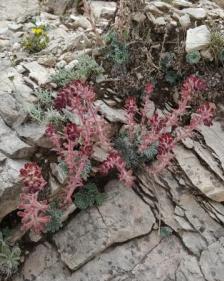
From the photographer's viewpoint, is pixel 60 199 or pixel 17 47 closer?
pixel 60 199

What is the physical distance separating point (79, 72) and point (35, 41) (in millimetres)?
974

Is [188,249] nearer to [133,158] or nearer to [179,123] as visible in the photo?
[133,158]

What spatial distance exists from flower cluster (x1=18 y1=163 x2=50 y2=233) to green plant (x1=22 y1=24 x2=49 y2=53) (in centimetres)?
213

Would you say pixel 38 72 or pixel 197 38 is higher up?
pixel 197 38

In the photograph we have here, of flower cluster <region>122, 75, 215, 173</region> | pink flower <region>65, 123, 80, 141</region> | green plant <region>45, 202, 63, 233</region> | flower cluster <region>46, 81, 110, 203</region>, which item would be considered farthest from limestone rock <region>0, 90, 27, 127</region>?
flower cluster <region>122, 75, 215, 173</region>

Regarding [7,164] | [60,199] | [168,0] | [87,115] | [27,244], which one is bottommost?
[27,244]

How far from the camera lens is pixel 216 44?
5.28 m

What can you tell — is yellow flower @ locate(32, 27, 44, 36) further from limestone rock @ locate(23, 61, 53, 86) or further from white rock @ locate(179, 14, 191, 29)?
white rock @ locate(179, 14, 191, 29)

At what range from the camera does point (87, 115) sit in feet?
15.8

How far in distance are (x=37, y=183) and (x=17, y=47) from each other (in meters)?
2.46

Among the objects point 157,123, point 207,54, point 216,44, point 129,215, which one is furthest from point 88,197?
point 216,44

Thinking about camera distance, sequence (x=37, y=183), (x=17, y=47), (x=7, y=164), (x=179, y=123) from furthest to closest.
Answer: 1. (x=17, y=47)
2. (x=179, y=123)
3. (x=7, y=164)
4. (x=37, y=183)

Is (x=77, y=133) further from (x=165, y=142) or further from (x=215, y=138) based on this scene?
(x=215, y=138)

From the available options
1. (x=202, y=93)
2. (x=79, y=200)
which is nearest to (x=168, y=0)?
(x=202, y=93)
